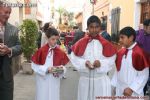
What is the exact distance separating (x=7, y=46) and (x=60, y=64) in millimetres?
1073

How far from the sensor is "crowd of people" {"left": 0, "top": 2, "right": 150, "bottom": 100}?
5285mm

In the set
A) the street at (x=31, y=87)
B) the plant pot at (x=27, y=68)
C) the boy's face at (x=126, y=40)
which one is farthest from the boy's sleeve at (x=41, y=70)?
the plant pot at (x=27, y=68)

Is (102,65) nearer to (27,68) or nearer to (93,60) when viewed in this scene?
(93,60)

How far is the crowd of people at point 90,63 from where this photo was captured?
529 centimetres

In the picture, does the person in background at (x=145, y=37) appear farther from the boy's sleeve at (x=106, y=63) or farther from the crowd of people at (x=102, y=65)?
the boy's sleeve at (x=106, y=63)

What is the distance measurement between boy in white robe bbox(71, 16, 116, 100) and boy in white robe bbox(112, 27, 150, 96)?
254 mm

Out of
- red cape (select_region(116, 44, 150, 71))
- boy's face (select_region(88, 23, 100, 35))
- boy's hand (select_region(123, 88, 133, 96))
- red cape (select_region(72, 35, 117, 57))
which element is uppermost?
boy's face (select_region(88, 23, 100, 35))

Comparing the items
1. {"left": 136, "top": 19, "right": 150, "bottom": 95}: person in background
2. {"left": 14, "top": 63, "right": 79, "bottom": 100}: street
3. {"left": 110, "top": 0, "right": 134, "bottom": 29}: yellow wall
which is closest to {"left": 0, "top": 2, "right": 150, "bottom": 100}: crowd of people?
{"left": 136, "top": 19, "right": 150, "bottom": 95}: person in background

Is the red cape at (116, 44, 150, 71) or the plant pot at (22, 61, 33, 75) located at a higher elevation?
the red cape at (116, 44, 150, 71)

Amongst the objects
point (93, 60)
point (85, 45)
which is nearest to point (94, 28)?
point (85, 45)

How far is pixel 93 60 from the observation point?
5648mm

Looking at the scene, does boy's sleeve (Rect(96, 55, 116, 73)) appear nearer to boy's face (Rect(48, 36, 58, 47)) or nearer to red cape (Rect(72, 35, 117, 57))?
red cape (Rect(72, 35, 117, 57))

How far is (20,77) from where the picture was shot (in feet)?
42.6

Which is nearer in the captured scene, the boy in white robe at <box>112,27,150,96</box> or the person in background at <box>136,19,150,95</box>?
the boy in white robe at <box>112,27,150,96</box>
